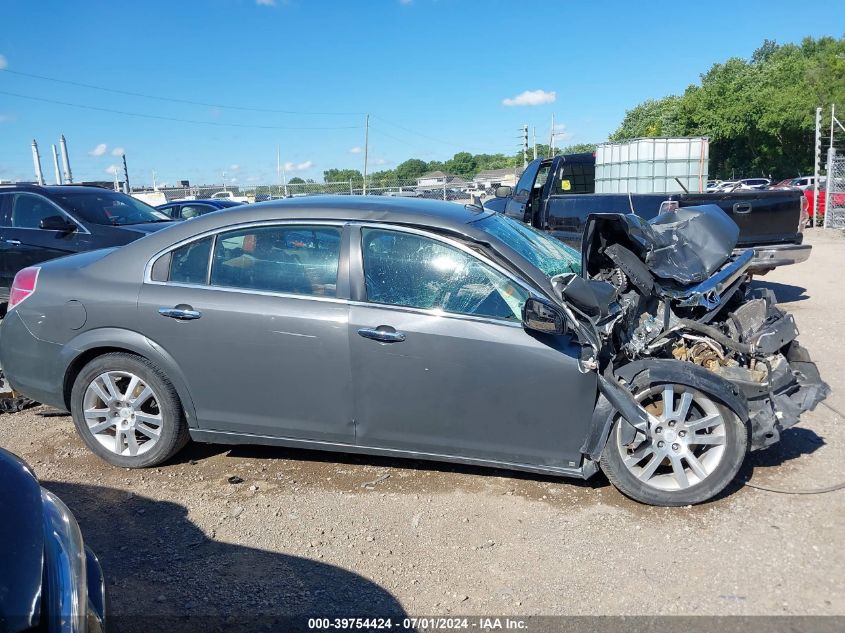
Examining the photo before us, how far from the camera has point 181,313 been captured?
13.3 feet

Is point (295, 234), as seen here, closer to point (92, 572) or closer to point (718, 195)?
point (92, 572)

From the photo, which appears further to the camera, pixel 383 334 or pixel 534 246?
pixel 534 246

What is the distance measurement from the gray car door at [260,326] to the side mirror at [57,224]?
4.93 meters

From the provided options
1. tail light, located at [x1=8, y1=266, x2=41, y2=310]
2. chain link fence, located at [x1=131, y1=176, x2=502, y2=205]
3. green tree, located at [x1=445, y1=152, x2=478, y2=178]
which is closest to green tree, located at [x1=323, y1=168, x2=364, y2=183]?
chain link fence, located at [x1=131, y1=176, x2=502, y2=205]

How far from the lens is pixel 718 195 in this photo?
787 centimetres

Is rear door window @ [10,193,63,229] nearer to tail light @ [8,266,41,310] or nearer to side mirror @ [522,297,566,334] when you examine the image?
tail light @ [8,266,41,310]

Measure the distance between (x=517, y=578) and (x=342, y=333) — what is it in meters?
1.61

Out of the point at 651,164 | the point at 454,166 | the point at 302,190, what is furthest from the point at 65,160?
the point at 454,166

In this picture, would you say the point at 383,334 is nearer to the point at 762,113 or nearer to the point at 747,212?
the point at 747,212

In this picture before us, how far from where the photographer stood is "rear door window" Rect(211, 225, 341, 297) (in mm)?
3973

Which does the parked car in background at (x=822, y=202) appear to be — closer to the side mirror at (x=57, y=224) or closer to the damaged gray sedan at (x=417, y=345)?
the damaged gray sedan at (x=417, y=345)

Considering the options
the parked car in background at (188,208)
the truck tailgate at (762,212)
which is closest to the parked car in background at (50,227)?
the parked car in background at (188,208)

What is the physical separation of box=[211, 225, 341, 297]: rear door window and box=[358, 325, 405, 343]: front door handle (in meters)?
0.34

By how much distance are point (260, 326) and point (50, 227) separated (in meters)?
5.77
